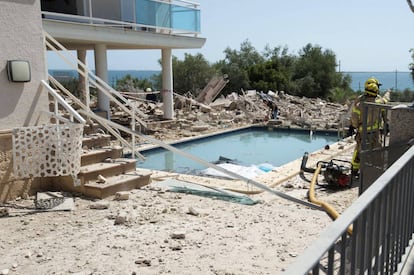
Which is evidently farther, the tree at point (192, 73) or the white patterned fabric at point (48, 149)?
the tree at point (192, 73)

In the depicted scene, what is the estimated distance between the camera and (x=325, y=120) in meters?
20.3

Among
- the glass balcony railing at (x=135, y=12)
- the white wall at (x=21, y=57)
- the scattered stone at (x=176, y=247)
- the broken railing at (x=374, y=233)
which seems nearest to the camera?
the broken railing at (x=374, y=233)

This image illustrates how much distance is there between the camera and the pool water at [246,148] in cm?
1248

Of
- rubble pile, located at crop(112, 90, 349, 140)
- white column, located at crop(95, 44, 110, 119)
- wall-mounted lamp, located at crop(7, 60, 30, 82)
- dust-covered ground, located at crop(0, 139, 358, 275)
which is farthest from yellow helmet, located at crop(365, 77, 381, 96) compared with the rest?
white column, located at crop(95, 44, 110, 119)

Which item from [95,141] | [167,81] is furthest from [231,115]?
[95,141]

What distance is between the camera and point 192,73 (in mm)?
32656

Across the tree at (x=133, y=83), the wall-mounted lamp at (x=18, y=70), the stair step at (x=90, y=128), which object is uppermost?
the wall-mounted lamp at (x=18, y=70)

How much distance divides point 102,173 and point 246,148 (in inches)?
367

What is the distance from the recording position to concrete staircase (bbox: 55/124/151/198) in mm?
6348

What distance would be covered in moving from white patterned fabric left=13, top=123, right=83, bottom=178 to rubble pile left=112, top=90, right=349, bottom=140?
28.7 feet

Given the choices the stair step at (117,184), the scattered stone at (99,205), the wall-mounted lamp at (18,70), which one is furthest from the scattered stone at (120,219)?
the wall-mounted lamp at (18,70)

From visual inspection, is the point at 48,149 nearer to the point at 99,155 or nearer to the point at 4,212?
the point at 4,212

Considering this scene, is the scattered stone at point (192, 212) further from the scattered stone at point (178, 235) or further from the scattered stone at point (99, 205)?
the scattered stone at point (99, 205)

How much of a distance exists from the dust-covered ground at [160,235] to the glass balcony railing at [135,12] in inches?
288
